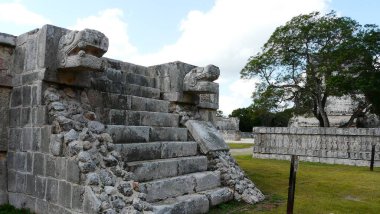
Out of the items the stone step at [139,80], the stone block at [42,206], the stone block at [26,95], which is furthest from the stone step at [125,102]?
the stone block at [42,206]

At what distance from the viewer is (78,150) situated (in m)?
3.83

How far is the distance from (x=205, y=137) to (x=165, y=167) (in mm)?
1502

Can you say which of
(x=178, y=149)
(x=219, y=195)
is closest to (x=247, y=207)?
(x=219, y=195)

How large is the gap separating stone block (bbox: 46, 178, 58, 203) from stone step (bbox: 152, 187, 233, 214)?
3.80 ft

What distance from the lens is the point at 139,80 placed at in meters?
6.52

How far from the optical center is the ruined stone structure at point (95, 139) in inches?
151

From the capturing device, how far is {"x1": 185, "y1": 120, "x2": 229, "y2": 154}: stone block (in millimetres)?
6105

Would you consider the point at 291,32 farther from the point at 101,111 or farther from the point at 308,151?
the point at 101,111

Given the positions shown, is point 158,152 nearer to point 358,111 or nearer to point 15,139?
point 15,139

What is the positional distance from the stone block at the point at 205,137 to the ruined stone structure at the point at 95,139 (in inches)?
0.8

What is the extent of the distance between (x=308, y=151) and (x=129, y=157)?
10886 mm

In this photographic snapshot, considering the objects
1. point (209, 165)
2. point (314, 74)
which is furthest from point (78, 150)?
point (314, 74)

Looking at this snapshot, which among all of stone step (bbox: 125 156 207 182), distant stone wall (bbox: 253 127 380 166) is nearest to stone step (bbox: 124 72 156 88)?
stone step (bbox: 125 156 207 182)

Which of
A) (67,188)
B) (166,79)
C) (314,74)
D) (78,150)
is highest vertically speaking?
(314,74)
